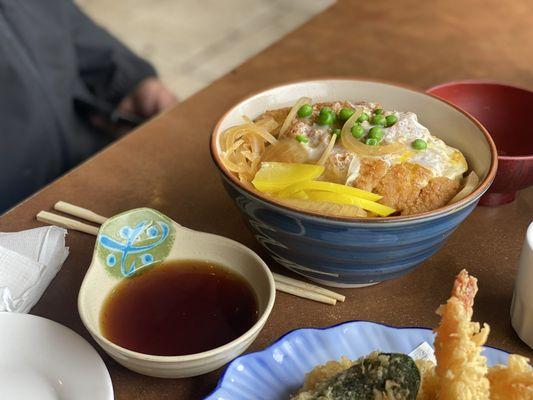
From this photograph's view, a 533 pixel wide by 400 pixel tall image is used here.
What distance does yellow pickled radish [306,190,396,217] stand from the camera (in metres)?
0.87

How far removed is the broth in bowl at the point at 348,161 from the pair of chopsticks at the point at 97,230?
0.14 metres

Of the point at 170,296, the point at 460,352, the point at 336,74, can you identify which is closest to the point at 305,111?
the point at 170,296

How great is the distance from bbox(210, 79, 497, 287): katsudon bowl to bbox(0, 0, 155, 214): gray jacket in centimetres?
75

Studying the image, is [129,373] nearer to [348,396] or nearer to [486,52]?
[348,396]

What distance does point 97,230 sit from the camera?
3.48ft

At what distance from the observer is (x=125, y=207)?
44.6 inches

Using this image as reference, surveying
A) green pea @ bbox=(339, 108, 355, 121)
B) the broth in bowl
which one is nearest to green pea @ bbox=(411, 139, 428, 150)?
the broth in bowl

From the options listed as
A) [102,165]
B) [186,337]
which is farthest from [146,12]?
[186,337]

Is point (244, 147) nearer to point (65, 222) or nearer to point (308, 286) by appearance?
point (308, 286)

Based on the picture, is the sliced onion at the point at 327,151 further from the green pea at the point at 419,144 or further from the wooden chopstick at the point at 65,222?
the wooden chopstick at the point at 65,222

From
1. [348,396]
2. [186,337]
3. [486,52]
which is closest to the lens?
[348,396]

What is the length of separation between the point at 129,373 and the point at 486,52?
1321 mm

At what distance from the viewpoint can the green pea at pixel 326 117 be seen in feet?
3.22

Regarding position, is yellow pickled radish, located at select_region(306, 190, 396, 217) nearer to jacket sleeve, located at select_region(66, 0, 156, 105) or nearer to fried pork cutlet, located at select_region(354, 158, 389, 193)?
fried pork cutlet, located at select_region(354, 158, 389, 193)
